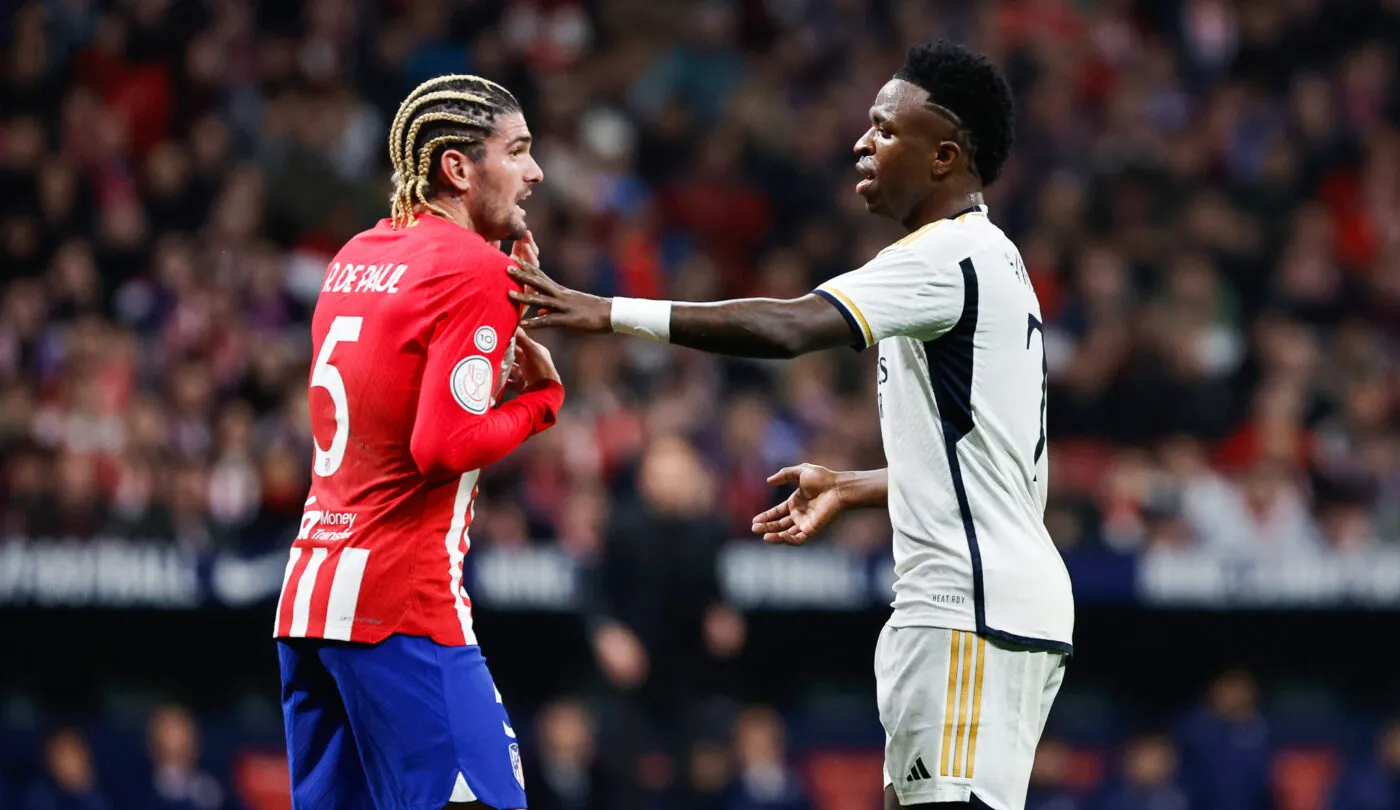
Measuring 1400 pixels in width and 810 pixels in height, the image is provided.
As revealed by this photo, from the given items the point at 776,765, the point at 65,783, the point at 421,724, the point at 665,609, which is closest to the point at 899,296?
the point at 421,724

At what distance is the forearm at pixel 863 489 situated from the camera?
5.29 metres

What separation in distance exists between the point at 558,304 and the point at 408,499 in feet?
2.12

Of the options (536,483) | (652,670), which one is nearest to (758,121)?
(536,483)

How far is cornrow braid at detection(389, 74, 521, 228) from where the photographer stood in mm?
4934

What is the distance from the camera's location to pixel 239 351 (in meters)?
12.1

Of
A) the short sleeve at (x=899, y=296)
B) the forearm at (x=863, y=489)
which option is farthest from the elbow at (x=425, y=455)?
the forearm at (x=863, y=489)

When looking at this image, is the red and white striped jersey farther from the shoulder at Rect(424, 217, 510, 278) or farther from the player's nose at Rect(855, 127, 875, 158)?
the player's nose at Rect(855, 127, 875, 158)

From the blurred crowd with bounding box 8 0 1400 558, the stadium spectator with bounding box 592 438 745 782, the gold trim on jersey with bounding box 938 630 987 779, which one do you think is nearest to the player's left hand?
the gold trim on jersey with bounding box 938 630 987 779

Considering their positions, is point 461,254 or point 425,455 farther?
point 461,254

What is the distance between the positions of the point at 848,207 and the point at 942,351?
9.94 m

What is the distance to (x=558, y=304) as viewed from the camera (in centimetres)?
464

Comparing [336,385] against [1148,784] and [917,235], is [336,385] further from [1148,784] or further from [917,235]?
[1148,784]

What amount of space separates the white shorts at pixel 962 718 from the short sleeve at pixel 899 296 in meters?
0.80

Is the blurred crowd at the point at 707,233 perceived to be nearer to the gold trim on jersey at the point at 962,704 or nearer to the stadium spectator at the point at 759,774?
the stadium spectator at the point at 759,774
